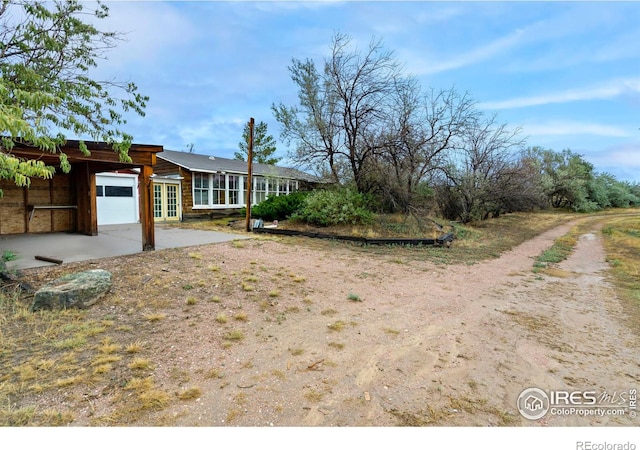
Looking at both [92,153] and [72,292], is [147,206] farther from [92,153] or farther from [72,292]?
[72,292]

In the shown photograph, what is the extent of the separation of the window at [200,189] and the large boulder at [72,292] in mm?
11388

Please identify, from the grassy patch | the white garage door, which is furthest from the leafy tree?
the white garage door

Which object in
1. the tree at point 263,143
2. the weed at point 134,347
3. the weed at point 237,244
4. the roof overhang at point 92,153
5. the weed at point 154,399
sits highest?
the tree at point 263,143

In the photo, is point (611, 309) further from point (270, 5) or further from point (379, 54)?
point (379, 54)

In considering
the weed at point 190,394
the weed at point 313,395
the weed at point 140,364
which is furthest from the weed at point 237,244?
the weed at point 313,395

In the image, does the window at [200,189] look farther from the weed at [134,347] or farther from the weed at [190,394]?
the weed at [190,394]

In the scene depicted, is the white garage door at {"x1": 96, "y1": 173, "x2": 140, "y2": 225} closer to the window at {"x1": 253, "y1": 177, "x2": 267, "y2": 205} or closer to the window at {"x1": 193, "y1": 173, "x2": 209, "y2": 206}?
the window at {"x1": 193, "y1": 173, "x2": 209, "y2": 206}

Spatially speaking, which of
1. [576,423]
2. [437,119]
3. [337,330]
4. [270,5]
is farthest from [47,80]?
[437,119]

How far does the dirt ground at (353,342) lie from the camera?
7.27 feet

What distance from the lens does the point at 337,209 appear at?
11203 millimetres

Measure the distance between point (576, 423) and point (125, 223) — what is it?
13758 mm

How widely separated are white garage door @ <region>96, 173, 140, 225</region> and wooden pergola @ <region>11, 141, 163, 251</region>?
2623 mm

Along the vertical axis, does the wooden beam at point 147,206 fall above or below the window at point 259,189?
below

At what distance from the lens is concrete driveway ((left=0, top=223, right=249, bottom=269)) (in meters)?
5.99
